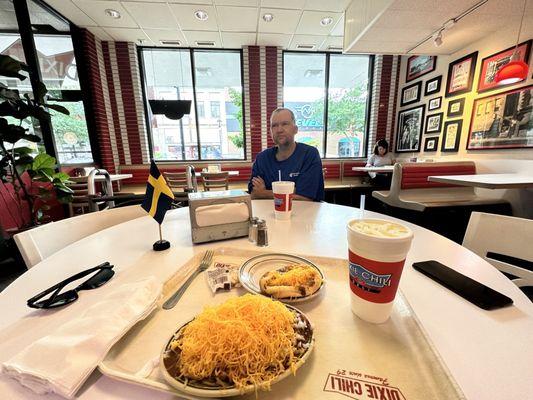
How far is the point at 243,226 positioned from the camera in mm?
990

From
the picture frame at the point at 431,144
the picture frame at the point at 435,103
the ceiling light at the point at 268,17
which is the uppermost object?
the ceiling light at the point at 268,17

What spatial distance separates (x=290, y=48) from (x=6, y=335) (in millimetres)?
6452

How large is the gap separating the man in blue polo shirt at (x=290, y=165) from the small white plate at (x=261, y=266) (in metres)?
1.08

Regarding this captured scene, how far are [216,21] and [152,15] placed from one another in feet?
3.55

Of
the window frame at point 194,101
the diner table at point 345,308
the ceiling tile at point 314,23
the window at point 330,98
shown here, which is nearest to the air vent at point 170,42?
the window frame at point 194,101

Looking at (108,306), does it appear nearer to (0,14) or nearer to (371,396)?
(371,396)

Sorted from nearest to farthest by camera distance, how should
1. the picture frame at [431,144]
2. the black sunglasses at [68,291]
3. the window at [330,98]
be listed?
the black sunglasses at [68,291] < the picture frame at [431,144] < the window at [330,98]

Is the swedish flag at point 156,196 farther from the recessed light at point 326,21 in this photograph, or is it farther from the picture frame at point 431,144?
the picture frame at point 431,144

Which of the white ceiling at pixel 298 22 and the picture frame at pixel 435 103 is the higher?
the white ceiling at pixel 298 22

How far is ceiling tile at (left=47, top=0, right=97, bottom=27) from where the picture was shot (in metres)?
3.71

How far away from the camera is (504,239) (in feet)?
3.39

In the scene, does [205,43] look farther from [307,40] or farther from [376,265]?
[376,265]

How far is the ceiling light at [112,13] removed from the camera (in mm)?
3895

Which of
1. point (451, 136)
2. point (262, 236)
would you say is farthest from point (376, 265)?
point (451, 136)
